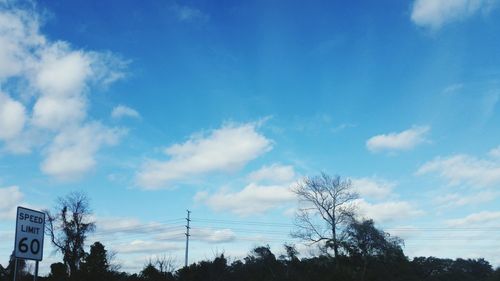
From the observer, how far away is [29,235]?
11.0 m

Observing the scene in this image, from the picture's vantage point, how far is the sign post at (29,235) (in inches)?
419

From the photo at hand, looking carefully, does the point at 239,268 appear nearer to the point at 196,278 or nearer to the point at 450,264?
the point at 196,278

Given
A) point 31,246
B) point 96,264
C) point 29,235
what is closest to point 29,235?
point 29,235

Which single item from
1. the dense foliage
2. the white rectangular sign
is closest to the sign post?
the white rectangular sign

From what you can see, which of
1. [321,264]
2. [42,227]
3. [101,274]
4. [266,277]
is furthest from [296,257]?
[42,227]

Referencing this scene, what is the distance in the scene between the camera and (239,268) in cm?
8462

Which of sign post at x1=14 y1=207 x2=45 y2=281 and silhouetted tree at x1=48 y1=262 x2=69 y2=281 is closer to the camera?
sign post at x1=14 y1=207 x2=45 y2=281

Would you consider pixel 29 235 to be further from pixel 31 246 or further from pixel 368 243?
pixel 368 243

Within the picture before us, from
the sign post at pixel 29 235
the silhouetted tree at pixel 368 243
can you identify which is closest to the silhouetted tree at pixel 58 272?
the silhouetted tree at pixel 368 243

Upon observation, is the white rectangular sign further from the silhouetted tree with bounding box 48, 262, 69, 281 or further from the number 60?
the silhouetted tree with bounding box 48, 262, 69, 281

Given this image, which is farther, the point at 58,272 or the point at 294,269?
the point at 294,269

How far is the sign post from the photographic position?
10635 millimetres

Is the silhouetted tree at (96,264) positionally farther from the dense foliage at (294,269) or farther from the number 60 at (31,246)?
the number 60 at (31,246)

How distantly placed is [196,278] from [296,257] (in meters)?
15.8
